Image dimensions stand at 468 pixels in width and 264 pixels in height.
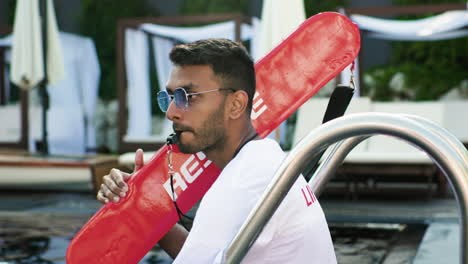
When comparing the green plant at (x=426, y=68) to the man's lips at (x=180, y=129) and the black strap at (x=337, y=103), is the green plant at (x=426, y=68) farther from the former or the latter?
the man's lips at (x=180, y=129)

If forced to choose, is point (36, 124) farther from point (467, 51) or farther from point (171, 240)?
point (171, 240)

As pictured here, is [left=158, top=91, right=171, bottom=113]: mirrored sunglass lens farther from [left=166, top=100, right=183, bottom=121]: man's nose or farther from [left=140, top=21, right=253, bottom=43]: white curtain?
[left=140, top=21, right=253, bottom=43]: white curtain

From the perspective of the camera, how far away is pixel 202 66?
195 centimetres

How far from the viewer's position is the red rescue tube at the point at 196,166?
8.36ft

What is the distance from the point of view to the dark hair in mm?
1925

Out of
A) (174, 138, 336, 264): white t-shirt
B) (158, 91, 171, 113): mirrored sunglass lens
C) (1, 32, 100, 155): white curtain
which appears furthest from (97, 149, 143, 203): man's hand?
(1, 32, 100, 155): white curtain

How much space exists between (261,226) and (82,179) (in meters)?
7.23

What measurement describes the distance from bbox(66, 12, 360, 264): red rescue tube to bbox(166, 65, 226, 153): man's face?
2.11ft

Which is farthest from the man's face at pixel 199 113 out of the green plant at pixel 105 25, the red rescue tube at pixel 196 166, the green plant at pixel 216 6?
the green plant at pixel 105 25

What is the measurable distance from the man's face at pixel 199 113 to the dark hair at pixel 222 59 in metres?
0.02

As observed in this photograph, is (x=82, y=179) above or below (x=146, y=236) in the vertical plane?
below

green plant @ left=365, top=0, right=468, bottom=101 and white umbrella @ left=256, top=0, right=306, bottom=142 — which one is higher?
white umbrella @ left=256, top=0, right=306, bottom=142

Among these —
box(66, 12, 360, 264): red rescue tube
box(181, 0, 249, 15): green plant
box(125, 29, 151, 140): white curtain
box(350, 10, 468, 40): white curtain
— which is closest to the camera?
box(66, 12, 360, 264): red rescue tube

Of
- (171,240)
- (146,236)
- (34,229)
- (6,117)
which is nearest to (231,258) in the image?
(171,240)
